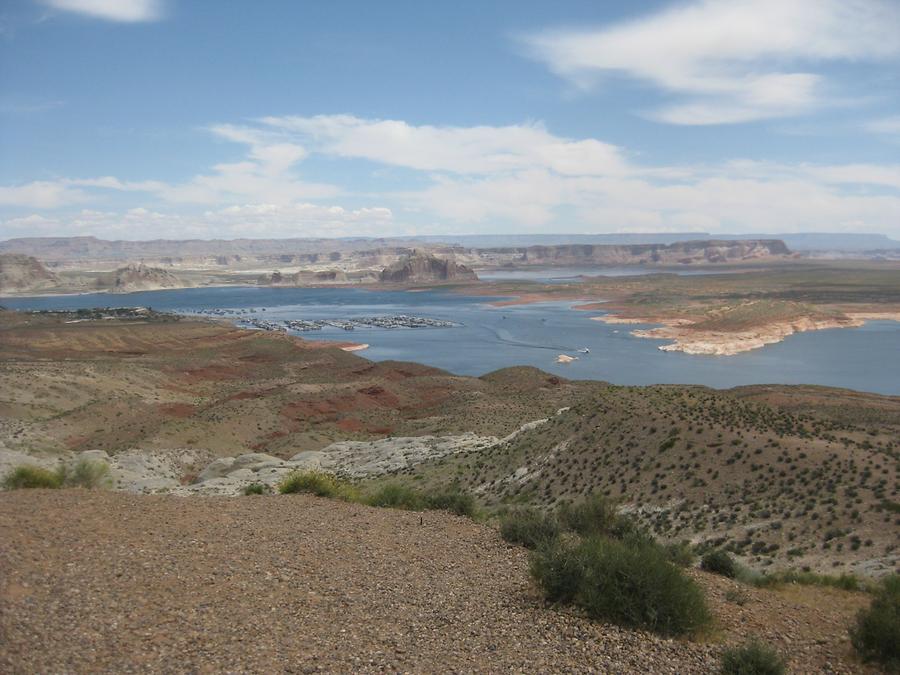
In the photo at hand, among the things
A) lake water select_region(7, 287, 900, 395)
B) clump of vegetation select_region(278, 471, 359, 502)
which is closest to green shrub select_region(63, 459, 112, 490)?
clump of vegetation select_region(278, 471, 359, 502)

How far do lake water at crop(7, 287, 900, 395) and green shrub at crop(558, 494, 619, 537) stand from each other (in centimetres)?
4783

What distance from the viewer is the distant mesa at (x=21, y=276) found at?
7280 inches

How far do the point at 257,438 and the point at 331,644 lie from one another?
1200 inches

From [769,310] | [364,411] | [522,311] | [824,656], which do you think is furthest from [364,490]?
[522,311]

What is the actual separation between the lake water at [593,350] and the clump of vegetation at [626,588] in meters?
52.1

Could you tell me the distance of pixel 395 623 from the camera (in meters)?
8.12

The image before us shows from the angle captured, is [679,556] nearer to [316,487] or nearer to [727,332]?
[316,487]

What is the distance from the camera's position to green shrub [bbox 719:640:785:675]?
6.89 metres

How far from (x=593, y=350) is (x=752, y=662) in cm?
7280

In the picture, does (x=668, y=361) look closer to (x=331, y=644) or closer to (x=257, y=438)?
(x=257, y=438)

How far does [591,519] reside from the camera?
41.9ft

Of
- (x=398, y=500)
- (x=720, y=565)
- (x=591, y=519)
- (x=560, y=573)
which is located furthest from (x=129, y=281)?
(x=560, y=573)

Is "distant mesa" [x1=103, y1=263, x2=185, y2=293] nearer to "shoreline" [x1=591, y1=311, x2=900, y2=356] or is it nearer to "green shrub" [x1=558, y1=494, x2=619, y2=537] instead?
"shoreline" [x1=591, y1=311, x2=900, y2=356]

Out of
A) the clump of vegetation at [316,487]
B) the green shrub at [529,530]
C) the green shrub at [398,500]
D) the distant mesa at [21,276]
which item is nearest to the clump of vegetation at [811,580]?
the green shrub at [529,530]
